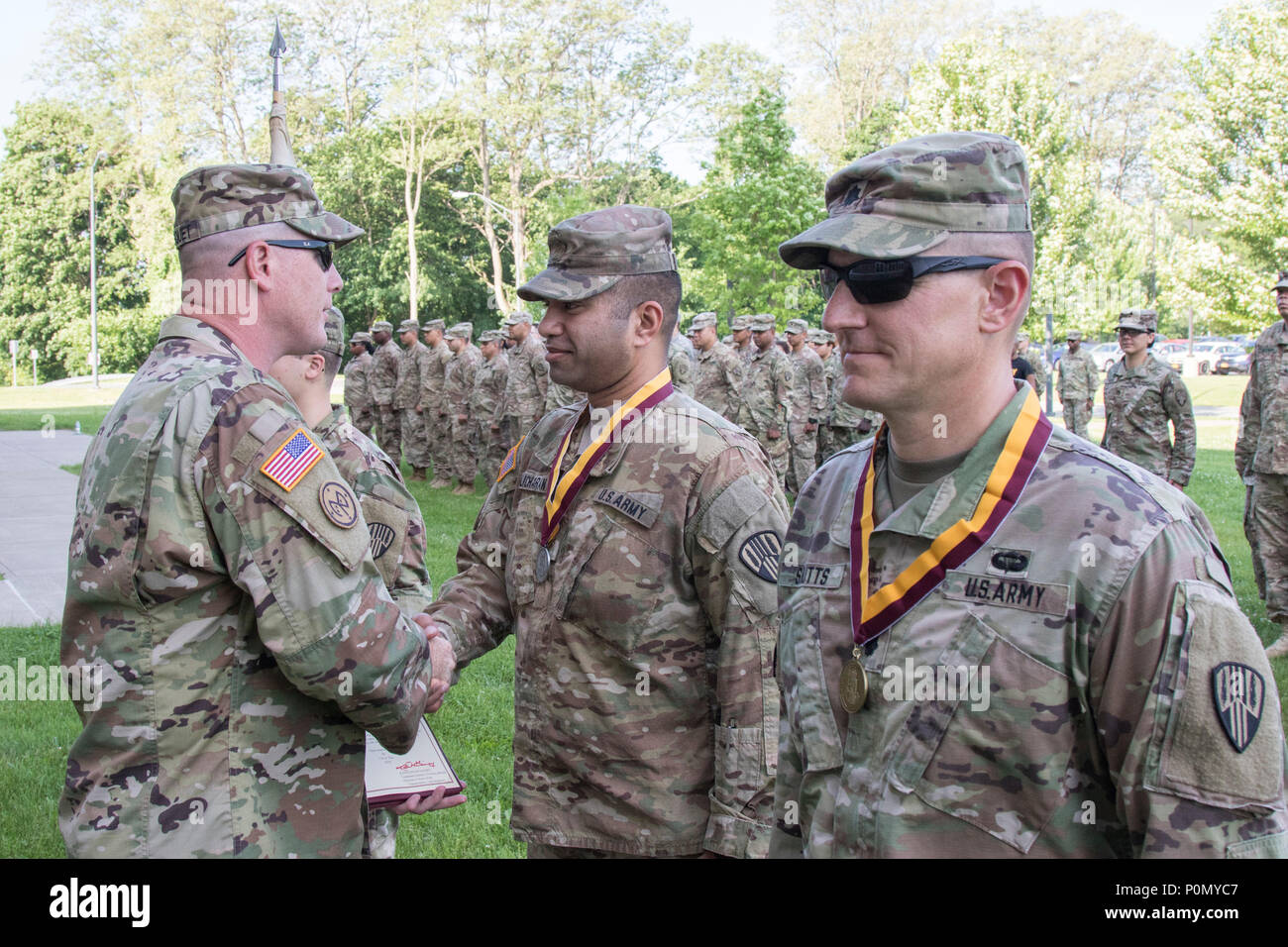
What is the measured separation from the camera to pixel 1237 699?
1.52 m

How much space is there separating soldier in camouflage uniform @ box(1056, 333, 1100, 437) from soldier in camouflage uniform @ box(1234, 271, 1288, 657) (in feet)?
42.1

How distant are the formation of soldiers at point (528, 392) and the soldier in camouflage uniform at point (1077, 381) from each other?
6088 mm

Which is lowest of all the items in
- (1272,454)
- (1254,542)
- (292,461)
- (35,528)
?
(35,528)

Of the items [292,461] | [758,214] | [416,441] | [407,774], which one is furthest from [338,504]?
[758,214]

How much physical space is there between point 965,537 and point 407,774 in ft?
6.18

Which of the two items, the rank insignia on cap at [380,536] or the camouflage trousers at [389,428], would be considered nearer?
the rank insignia on cap at [380,536]

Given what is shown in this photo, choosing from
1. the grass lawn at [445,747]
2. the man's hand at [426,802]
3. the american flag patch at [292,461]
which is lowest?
the grass lawn at [445,747]

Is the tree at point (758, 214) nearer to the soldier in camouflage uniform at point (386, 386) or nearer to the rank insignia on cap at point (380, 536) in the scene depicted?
the soldier in camouflage uniform at point (386, 386)

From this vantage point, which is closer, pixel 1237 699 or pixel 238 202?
pixel 1237 699

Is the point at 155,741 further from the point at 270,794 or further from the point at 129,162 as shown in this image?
the point at 129,162

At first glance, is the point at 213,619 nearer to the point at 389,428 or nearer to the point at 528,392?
the point at 528,392

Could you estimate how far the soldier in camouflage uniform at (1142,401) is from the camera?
35.0 feet

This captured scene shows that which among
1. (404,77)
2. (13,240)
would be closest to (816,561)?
(404,77)

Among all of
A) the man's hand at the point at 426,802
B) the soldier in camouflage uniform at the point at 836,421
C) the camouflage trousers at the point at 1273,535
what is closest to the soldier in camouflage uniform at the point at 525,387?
the soldier in camouflage uniform at the point at 836,421
